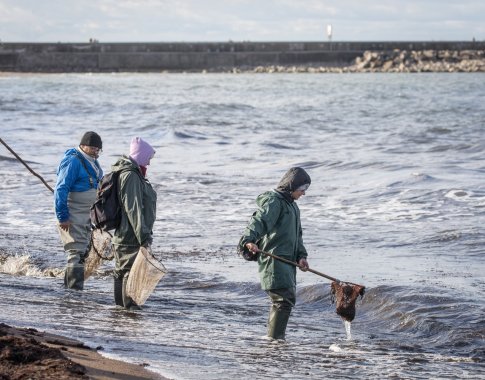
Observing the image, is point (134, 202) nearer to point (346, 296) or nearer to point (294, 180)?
point (294, 180)

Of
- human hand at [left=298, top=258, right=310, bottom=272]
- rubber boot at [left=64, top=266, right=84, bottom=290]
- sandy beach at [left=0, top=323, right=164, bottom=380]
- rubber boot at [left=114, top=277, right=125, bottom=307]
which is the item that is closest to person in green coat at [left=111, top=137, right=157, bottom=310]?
rubber boot at [left=114, top=277, right=125, bottom=307]

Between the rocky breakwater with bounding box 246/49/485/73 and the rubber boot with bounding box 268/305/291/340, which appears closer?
the rubber boot with bounding box 268/305/291/340

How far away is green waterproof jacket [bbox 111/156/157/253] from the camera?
8070 millimetres

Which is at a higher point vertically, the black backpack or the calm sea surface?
the black backpack

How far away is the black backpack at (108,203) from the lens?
8.17 m

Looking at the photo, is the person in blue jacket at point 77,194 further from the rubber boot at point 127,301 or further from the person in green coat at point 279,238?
the person in green coat at point 279,238

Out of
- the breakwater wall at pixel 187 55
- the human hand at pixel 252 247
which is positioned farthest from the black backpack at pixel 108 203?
the breakwater wall at pixel 187 55

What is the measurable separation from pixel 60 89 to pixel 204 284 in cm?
5125

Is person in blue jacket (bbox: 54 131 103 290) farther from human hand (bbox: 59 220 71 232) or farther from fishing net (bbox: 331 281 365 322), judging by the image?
fishing net (bbox: 331 281 365 322)

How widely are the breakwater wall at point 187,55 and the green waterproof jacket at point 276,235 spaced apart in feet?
290

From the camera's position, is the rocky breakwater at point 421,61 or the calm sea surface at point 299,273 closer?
the calm sea surface at point 299,273

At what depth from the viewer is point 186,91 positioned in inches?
2382

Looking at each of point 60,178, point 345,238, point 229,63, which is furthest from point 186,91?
point 60,178

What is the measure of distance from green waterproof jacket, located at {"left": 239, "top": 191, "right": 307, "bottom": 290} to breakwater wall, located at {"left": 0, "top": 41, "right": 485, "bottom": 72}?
290ft
